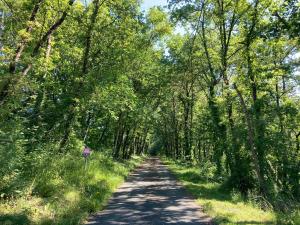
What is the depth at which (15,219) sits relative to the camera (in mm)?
8133

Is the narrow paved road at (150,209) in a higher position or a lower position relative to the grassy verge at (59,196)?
lower

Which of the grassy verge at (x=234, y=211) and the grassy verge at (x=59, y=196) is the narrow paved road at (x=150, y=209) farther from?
the grassy verge at (x=59, y=196)

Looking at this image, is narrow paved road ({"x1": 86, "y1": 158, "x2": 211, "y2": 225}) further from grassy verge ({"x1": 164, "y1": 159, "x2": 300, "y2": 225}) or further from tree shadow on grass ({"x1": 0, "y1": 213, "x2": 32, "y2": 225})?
tree shadow on grass ({"x1": 0, "y1": 213, "x2": 32, "y2": 225})

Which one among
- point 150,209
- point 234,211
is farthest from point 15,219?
point 234,211

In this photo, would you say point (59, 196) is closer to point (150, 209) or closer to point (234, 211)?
point (150, 209)

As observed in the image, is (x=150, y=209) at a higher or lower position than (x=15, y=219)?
lower

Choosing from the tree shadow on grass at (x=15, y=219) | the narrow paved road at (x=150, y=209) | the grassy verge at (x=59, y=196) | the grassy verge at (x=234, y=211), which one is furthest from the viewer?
the narrow paved road at (x=150, y=209)

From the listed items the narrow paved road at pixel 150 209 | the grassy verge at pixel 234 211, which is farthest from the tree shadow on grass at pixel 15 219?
the grassy verge at pixel 234 211

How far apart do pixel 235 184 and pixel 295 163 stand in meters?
3.48

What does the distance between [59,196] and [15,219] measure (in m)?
3.01

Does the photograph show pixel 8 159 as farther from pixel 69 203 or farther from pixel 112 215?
pixel 112 215

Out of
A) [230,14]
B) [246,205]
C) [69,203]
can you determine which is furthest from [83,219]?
[230,14]

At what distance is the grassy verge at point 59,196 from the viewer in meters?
8.73

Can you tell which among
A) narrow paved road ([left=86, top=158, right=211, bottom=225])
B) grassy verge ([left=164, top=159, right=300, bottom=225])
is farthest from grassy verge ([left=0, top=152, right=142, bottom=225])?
grassy verge ([left=164, top=159, right=300, bottom=225])
